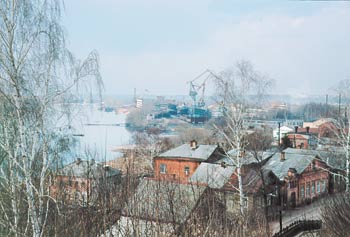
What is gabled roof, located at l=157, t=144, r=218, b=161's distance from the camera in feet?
36.9

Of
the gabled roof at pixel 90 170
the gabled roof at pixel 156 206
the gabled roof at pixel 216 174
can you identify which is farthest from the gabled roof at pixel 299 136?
the gabled roof at pixel 156 206

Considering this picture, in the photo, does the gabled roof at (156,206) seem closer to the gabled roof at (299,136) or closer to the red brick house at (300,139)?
the red brick house at (300,139)

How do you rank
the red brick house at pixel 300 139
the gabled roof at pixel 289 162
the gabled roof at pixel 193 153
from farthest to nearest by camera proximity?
the red brick house at pixel 300 139
the gabled roof at pixel 193 153
the gabled roof at pixel 289 162

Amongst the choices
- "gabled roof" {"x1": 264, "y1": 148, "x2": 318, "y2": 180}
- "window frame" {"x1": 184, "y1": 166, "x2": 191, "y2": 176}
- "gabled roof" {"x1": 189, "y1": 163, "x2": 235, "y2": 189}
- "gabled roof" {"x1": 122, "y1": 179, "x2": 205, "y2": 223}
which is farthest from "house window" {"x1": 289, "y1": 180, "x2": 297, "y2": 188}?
"gabled roof" {"x1": 122, "y1": 179, "x2": 205, "y2": 223}

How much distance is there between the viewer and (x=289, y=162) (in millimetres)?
10578

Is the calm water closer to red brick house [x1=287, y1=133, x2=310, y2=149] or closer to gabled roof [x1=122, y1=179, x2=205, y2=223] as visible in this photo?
A: gabled roof [x1=122, y1=179, x2=205, y2=223]

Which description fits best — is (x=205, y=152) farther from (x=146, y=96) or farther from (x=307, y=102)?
(x=307, y=102)

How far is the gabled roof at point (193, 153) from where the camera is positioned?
1123cm

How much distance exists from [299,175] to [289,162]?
1.64 feet

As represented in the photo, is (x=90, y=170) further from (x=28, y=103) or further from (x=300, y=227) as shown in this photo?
(x=300, y=227)

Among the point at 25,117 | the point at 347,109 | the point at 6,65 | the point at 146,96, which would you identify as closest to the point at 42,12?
the point at 6,65

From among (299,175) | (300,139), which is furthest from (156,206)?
(300,139)

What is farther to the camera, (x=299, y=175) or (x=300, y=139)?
(x=300, y=139)

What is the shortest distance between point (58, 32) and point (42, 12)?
0.60ft
